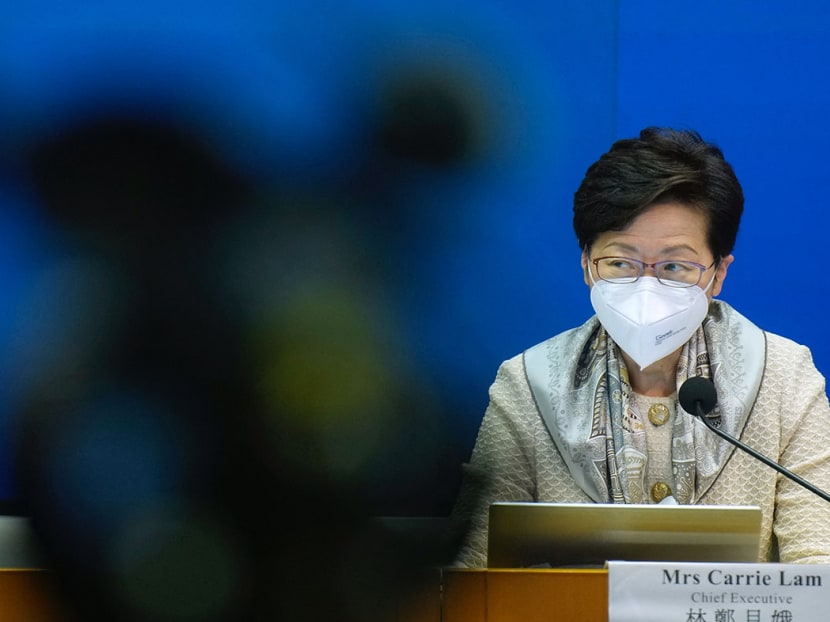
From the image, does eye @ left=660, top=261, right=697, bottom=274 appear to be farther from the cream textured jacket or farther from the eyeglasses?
the cream textured jacket

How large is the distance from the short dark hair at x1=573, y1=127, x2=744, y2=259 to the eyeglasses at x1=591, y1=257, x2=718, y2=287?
6 centimetres

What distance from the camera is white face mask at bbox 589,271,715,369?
1.67 metres

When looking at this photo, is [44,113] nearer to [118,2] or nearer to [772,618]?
[118,2]

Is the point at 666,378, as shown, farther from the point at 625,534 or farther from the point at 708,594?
the point at 708,594

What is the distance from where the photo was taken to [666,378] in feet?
5.82

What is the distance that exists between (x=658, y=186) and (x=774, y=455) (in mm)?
462

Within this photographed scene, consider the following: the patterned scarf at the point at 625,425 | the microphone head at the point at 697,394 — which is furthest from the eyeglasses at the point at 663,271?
the microphone head at the point at 697,394

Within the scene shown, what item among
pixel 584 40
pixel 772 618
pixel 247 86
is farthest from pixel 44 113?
pixel 584 40

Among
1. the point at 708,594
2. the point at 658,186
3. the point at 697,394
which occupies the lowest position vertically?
the point at 708,594

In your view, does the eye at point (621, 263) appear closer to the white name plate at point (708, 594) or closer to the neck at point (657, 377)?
the neck at point (657, 377)

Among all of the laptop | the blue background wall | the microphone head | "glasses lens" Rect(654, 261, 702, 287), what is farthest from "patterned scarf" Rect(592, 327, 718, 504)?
the blue background wall

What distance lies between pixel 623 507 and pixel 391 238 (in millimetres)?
→ 965

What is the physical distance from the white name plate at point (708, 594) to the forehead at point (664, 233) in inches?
30.6

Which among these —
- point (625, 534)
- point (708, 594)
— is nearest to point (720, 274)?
point (625, 534)
